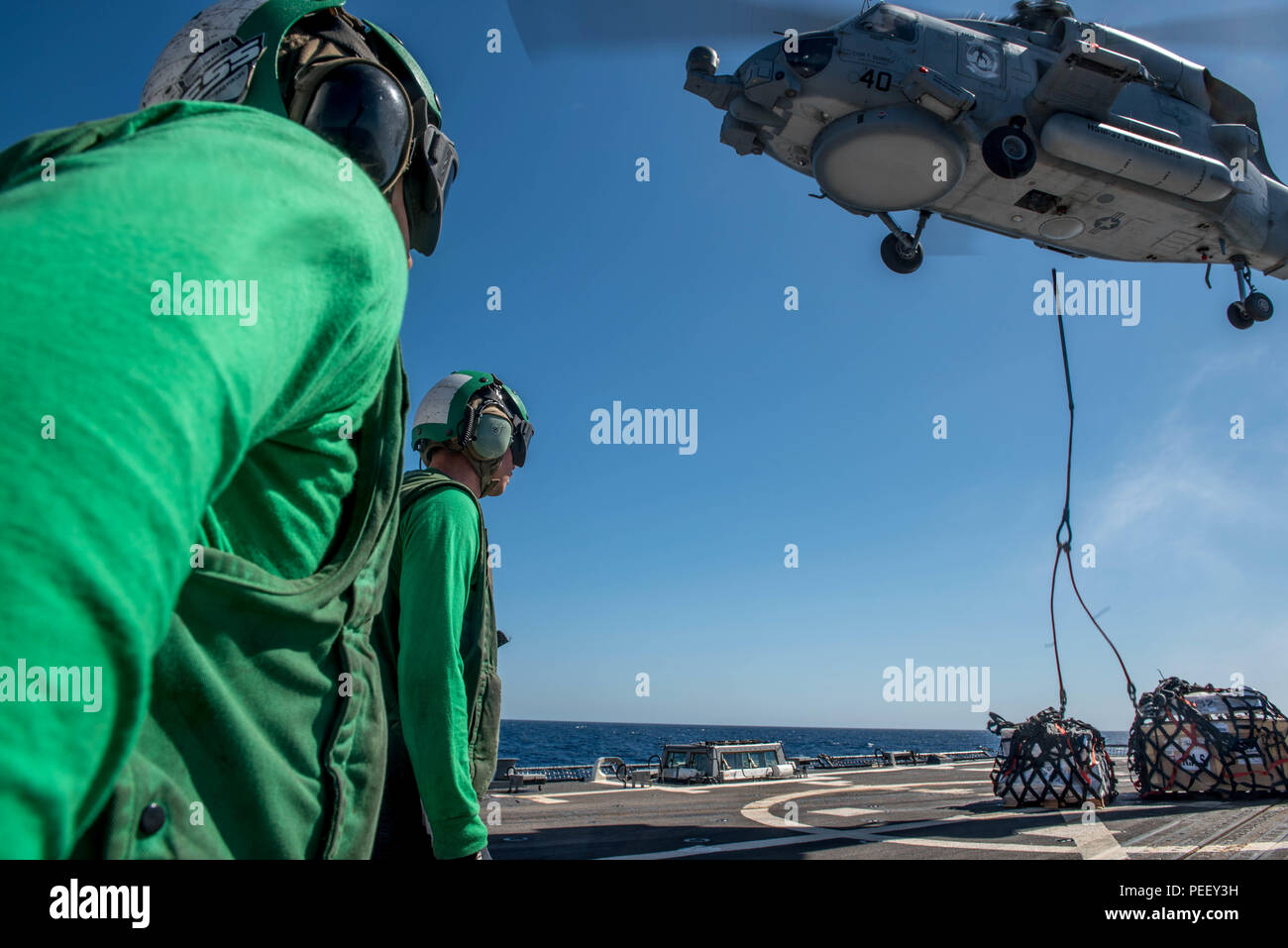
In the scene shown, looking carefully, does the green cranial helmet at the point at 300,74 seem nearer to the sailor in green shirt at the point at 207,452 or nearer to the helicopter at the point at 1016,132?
the sailor in green shirt at the point at 207,452

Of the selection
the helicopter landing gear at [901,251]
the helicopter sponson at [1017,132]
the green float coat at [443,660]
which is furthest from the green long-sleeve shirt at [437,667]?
the helicopter landing gear at [901,251]

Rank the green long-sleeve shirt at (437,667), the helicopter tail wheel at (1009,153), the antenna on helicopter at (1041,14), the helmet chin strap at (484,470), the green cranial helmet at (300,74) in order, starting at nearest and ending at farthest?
the green cranial helmet at (300,74), the green long-sleeve shirt at (437,667), the helmet chin strap at (484,470), the helicopter tail wheel at (1009,153), the antenna on helicopter at (1041,14)

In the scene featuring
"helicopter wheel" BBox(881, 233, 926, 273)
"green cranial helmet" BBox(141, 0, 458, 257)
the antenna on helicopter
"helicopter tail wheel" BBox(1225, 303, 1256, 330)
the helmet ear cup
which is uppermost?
the antenna on helicopter

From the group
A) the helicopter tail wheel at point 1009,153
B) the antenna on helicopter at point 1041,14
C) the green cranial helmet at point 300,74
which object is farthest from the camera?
the antenna on helicopter at point 1041,14

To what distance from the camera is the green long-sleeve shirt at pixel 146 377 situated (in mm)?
360

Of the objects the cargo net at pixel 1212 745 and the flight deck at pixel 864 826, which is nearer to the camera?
the flight deck at pixel 864 826

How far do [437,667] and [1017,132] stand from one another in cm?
1484

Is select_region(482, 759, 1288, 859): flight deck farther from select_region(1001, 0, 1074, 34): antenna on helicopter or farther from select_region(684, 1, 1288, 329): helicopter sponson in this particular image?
select_region(1001, 0, 1074, 34): antenna on helicopter

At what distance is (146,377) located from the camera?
424 mm

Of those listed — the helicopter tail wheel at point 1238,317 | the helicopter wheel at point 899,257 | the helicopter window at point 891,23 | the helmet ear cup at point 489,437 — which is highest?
the helicopter window at point 891,23

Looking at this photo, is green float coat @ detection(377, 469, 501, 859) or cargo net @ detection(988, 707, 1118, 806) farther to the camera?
cargo net @ detection(988, 707, 1118, 806)

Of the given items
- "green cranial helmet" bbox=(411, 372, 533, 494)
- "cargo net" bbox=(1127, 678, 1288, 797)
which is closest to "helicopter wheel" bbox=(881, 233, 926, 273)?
"cargo net" bbox=(1127, 678, 1288, 797)

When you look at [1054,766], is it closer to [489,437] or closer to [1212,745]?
[1212,745]

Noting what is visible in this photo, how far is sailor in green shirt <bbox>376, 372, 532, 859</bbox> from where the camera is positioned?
2170 mm
